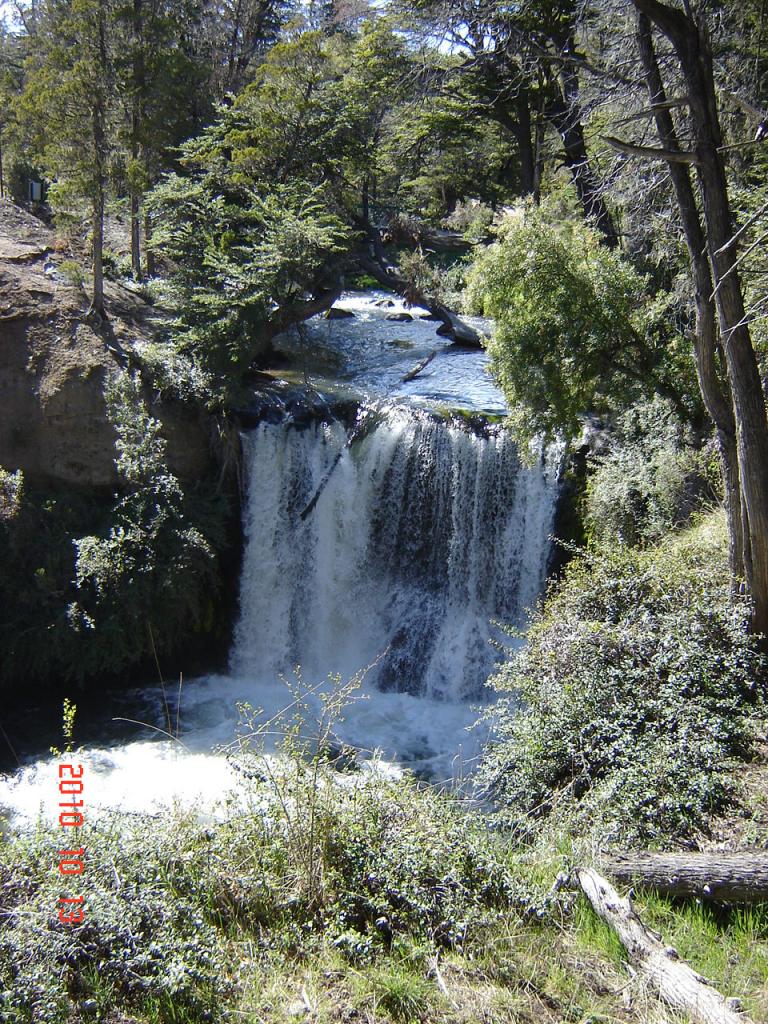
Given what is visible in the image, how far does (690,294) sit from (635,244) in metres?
2.51

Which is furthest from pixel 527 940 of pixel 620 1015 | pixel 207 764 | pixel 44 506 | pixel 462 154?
pixel 462 154

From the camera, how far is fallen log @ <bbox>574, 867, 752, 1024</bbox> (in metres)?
3.55

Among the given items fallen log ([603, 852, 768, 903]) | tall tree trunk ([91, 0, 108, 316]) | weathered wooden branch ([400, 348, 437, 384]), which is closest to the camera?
fallen log ([603, 852, 768, 903])

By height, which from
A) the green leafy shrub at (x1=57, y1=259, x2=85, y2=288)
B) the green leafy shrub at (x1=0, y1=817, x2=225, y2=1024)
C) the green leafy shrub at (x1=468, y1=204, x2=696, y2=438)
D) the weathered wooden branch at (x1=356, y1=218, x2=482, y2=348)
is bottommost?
the green leafy shrub at (x1=0, y1=817, x2=225, y2=1024)

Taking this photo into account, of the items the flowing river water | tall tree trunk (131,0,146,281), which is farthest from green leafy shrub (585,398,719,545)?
tall tree trunk (131,0,146,281)

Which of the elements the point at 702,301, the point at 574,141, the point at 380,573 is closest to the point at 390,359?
the point at 574,141

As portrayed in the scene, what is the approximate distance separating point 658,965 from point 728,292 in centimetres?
551

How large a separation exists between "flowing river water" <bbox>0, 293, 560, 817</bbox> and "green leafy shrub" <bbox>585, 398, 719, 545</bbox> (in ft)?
2.90

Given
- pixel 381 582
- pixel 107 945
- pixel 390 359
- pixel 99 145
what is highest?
pixel 99 145

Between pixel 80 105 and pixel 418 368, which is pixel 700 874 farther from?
pixel 80 105

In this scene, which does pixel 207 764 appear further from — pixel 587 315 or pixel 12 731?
pixel 587 315

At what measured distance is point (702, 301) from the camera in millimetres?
7344

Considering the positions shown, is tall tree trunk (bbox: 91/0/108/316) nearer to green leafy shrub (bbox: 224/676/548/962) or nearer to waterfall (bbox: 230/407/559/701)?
waterfall (bbox: 230/407/559/701)

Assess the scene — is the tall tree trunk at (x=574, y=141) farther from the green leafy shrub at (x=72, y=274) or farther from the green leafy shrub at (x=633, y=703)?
the green leafy shrub at (x=72, y=274)
